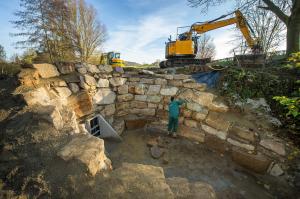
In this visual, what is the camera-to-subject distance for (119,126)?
546 cm

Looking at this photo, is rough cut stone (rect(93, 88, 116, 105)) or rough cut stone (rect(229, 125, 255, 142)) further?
rough cut stone (rect(93, 88, 116, 105))

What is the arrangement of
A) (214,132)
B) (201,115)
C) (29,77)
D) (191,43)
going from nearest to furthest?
(29,77), (214,132), (201,115), (191,43)

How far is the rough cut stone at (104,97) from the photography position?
202 inches

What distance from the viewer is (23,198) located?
53.5 inches

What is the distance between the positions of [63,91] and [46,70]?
69cm

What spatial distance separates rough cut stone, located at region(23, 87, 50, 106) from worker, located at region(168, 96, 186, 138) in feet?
11.1

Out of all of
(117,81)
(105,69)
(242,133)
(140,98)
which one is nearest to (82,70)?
(105,69)

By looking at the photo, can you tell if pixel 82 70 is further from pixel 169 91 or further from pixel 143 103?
pixel 169 91

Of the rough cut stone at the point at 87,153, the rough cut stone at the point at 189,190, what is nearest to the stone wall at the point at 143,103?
the rough cut stone at the point at 87,153

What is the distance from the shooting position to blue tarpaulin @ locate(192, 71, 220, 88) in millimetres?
5802

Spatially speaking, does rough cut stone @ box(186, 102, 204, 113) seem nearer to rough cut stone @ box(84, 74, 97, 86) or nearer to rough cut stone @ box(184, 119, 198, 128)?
rough cut stone @ box(184, 119, 198, 128)

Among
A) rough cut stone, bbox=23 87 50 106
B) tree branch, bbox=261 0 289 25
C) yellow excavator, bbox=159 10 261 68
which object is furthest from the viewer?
yellow excavator, bbox=159 10 261 68

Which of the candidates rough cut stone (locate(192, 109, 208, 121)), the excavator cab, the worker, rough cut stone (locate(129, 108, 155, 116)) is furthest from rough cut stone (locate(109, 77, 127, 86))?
the excavator cab

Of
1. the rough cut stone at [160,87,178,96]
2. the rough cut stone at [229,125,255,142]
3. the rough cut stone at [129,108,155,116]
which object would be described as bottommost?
the rough cut stone at [229,125,255,142]
